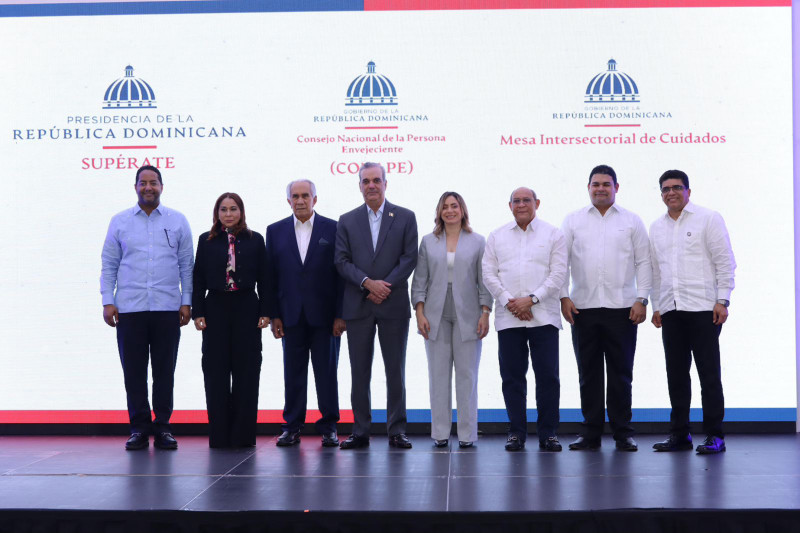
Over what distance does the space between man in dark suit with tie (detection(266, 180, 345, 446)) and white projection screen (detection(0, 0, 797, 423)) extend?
58cm

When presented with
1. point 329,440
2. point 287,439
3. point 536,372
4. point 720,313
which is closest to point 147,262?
point 287,439

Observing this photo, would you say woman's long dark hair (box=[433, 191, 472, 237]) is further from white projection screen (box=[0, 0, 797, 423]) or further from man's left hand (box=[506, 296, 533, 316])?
white projection screen (box=[0, 0, 797, 423])

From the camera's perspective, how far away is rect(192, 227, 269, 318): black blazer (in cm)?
421

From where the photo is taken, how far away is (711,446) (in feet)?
13.0

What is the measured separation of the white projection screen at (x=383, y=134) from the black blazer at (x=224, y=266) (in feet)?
2.21

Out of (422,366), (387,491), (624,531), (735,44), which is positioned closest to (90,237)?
(422,366)

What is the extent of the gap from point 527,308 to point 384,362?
0.80m

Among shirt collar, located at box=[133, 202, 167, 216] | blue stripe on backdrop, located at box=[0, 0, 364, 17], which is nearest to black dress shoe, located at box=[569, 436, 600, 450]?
shirt collar, located at box=[133, 202, 167, 216]

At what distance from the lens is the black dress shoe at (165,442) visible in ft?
14.0

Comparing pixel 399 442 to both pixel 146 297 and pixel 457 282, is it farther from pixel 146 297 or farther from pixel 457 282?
pixel 146 297

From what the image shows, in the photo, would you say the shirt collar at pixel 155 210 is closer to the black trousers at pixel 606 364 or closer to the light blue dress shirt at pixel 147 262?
the light blue dress shirt at pixel 147 262

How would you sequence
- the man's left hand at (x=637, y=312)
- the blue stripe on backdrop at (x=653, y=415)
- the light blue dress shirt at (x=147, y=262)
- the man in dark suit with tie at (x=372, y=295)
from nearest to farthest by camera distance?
the man's left hand at (x=637, y=312)
the man in dark suit with tie at (x=372, y=295)
the light blue dress shirt at (x=147, y=262)
the blue stripe on backdrop at (x=653, y=415)

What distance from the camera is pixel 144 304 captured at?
14.0ft

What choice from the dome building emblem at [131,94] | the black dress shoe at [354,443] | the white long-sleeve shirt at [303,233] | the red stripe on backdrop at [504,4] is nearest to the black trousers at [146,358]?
the white long-sleeve shirt at [303,233]
